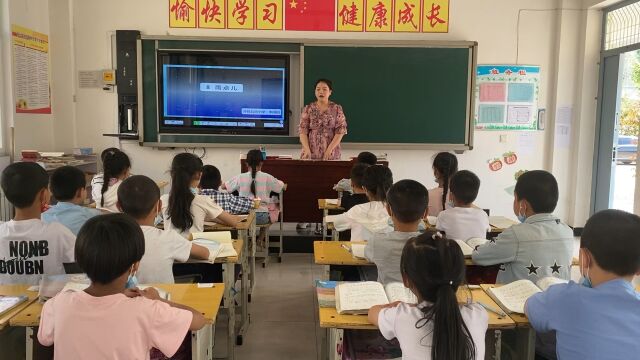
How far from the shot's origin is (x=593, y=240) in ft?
5.09

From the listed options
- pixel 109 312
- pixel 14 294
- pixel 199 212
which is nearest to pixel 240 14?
pixel 199 212

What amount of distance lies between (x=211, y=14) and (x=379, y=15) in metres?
1.99

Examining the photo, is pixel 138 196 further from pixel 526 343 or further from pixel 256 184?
pixel 256 184

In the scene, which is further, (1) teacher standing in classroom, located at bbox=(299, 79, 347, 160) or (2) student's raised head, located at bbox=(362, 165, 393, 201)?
(1) teacher standing in classroom, located at bbox=(299, 79, 347, 160)

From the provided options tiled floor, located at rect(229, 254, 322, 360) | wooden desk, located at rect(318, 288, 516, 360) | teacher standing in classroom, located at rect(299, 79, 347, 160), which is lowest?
tiled floor, located at rect(229, 254, 322, 360)

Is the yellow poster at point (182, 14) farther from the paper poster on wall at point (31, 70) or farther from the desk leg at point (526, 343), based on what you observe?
the desk leg at point (526, 343)

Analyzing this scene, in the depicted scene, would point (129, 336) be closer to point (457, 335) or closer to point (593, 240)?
point (457, 335)

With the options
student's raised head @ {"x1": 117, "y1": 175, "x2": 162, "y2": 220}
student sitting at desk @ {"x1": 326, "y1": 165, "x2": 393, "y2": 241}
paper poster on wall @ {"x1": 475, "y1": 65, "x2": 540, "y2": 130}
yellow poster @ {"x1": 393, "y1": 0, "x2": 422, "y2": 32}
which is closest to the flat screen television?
yellow poster @ {"x1": 393, "y1": 0, "x2": 422, "y2": 32}

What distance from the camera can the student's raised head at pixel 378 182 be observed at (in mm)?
3088

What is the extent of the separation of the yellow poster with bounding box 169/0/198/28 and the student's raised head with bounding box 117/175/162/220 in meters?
4.43

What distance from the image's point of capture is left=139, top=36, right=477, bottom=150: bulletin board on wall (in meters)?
6.14

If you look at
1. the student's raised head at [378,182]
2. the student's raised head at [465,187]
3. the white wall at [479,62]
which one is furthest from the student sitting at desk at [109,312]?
the white wall at [479,62]

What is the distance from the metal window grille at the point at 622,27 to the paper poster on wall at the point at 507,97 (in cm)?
82

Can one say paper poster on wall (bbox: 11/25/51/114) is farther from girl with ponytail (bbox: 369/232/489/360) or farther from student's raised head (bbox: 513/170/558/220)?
girl with ponytail (bbox: 369/232/489/360)
